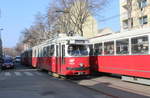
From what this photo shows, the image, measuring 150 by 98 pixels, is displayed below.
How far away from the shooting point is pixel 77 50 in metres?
20.2

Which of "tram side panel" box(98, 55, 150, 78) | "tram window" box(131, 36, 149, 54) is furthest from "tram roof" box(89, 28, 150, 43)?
"tram side panel" box(98, 55, 150, 78)

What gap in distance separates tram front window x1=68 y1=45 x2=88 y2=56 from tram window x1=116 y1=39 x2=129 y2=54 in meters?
2.96

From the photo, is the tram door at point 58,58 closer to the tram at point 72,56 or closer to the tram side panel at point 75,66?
the tram at point 72,56

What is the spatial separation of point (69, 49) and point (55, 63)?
275 cm

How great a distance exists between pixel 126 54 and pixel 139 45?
A: 153 centimetres

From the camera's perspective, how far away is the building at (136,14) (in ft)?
114

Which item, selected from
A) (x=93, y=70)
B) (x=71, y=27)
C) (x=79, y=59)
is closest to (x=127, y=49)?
(x=79, y=59)

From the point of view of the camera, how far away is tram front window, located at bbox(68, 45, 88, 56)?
65.6 feet

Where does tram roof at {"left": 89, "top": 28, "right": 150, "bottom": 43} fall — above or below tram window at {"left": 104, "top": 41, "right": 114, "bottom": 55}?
above

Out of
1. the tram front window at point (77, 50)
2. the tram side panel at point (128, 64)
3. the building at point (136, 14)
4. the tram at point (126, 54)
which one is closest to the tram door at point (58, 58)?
the tram front window at point (77, 50)

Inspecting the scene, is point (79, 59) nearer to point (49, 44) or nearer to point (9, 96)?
point (49, 44)

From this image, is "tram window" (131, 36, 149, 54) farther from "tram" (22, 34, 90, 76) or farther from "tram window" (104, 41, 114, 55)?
"tram" (22, 34, 90, 76)

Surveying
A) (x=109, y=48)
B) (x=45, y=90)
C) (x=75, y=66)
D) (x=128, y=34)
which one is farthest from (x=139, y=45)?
(x=45, y=90)

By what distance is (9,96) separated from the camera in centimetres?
1259
